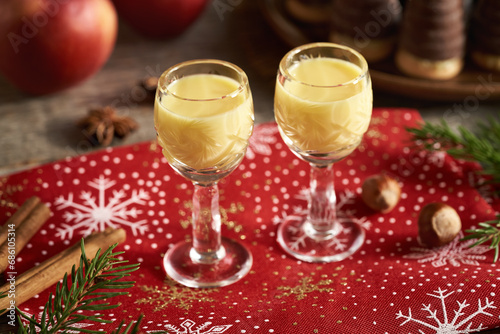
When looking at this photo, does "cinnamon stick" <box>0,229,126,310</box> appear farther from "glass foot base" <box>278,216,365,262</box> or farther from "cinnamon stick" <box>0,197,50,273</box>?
"glass foot base" <box>278,216,365,262</box>

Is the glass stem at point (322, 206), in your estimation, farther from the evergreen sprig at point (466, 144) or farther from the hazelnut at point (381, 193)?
the evergreen sprig at point (466, 144)

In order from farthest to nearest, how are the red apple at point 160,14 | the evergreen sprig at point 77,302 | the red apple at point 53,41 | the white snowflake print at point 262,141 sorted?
the red apple at point 160,14, the red apple at point 53,41, the white snowflake print at point 262,141, the evergreen sprig at point 77,302

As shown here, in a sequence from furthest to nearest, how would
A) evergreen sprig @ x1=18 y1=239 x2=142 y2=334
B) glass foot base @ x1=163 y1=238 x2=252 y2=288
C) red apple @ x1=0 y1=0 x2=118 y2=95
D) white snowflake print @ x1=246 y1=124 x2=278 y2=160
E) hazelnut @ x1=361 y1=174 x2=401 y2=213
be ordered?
1. red apple @ x1=0 y1=0 x2=118 y2=95
2. white snowflake print @ x1=246 y1=124 x2=278 y2=160
3. hazelnut @ x1=361 y1=174 x2=401 y2=213
4. glass foot base @ x1=163 y1=238 x2=252 y2=288
5. evergreen sprig @ x1=18 y1=239 x2=142 y2=334

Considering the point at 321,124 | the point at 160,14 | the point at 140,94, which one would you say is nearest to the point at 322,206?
the point at 321,124

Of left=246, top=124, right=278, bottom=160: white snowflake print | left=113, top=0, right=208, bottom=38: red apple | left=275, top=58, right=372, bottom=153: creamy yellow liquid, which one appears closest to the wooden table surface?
left=113, top=0, right=208, bottom=38: red apple

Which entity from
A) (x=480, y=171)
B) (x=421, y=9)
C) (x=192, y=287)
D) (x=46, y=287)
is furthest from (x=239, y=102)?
(x=421, y=9)

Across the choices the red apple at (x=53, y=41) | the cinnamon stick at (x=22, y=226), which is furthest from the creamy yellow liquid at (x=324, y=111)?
the red apple at (x=53, y=41)

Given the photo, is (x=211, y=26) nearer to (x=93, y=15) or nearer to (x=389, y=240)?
(x=93, y=15)
